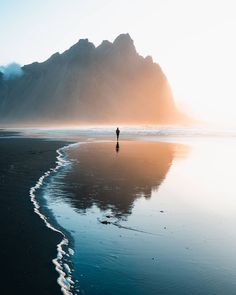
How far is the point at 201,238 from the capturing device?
1115 centimetres

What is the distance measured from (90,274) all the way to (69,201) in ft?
23.7

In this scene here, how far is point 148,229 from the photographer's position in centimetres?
1195

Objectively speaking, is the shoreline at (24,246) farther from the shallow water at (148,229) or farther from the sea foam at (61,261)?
the shallow water at (148,229)

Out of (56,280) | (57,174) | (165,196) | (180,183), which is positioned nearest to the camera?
(56,280)

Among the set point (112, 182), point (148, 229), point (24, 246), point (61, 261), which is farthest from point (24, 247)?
point (112, 182)

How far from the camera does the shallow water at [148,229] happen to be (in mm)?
8336

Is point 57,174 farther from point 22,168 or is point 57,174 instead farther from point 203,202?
point 203,202

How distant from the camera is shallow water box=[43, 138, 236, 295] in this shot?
834 centimetres

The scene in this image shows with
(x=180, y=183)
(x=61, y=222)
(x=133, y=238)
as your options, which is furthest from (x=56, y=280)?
Answer: (x=180, y=183)

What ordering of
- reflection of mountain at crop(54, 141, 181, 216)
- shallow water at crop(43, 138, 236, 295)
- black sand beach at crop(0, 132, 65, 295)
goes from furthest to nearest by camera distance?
reflection of mountain at crop(54, 141, 181, 216) < shallow water at crop(43, 138, 236, 295) < black sand beach at crop(0, 132, 65, 295)

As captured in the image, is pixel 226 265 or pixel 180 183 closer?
pixel 226 265

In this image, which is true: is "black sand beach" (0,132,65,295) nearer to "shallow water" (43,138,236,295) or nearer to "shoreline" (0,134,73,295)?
"shoreline" (0,134,73,295)

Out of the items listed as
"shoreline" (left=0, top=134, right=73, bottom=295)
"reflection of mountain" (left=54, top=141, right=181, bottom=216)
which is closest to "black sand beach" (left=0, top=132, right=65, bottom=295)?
"shoreline" (left=0, top=134, right=73, bottom=295)

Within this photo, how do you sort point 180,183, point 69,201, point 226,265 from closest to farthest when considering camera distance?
point 226,265, point 69,201, point 180,183
